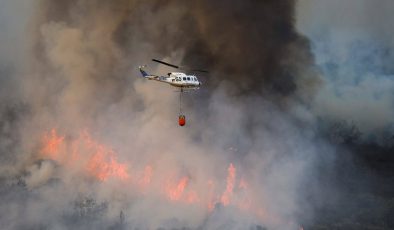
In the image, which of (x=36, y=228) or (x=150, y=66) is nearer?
(x=150, y=66)

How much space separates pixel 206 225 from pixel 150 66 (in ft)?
340

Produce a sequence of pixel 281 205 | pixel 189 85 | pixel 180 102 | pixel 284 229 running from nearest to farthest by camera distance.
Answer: pixel 189 85
pixel 180 102
pixel 281 205
pixel 284 229

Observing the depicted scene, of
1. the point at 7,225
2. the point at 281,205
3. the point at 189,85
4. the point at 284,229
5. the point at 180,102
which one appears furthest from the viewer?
the point at 7,225

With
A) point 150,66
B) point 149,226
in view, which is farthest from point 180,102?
point 149,226

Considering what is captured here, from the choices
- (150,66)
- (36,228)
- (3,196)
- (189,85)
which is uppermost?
(150,66)

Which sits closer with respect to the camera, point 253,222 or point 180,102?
point 180,102

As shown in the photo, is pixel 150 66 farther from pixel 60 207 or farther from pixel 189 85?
pixel 60 207

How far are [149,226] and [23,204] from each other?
201 ft

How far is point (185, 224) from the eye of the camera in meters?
180

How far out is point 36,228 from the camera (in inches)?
7854

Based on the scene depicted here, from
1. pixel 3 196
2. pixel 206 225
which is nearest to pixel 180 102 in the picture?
pixel 206 225

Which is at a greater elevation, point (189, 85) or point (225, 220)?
point (189, 85)

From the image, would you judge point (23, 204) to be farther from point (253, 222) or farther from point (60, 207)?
point (253, 222)

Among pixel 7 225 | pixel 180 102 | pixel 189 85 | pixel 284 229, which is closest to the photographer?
pixel 189 85
